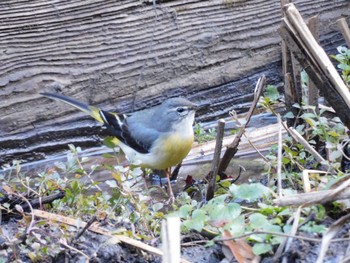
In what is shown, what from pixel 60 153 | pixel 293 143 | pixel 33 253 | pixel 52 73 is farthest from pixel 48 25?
pixel 33 253

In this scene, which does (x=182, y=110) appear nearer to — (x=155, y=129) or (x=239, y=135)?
(x=155, y=129)

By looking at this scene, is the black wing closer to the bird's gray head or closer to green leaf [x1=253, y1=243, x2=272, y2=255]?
the bird's gray head

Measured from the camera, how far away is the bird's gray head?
20.4 feet

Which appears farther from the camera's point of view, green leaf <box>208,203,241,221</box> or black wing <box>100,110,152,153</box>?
black wing <box>100,110,152,153</box>

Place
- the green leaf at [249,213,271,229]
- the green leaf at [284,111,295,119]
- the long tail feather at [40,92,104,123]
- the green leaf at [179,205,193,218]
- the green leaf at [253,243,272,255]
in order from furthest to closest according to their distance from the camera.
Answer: the long tail feather at [40,92,104,123]
the green leaf at [284,111,295,119]
the green leaf at [179,205,193,218]
the green leaf at [249,213,271,229]
the green leaf at [253,243,272,255]

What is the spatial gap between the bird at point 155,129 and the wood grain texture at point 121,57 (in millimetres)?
130

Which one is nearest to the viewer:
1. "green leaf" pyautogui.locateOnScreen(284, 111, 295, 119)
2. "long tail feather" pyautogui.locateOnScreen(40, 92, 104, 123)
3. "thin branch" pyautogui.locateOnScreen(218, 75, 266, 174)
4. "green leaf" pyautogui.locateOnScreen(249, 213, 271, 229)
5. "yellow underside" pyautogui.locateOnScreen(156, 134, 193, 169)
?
"green leaf" pyautogui.locateOnScreen(249, 213, 271, 229)

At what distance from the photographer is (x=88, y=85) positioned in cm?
620

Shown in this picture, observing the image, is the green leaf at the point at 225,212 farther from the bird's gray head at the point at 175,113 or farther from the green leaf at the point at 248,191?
the bird's gray head at the point at 175,113

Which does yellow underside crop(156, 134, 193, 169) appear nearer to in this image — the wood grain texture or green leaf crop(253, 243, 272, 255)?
the wood grain texture

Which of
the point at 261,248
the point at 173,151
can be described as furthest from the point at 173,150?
the point at 261,248

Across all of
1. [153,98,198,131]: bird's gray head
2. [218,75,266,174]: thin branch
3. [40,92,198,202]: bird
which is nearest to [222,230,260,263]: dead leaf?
[218,75,266,174]: thin branch

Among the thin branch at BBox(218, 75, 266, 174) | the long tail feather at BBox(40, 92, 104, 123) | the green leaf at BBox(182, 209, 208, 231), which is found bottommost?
the green leaf at BBox(182, 209, 208, 231)

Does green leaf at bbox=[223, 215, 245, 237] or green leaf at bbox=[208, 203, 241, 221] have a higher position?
green leaf at bbox=[208, 203, 241, 221]
